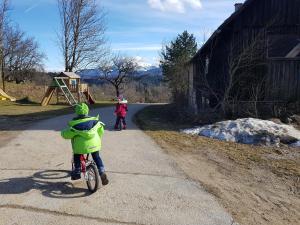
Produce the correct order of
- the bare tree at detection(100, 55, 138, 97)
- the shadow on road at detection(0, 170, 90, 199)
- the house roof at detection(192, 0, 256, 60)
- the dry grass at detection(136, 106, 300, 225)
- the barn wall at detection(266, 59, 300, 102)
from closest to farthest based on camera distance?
1. the dry grass at detection(136, 106, 300, 225)
2. the shadow on road at detection(0, 170, 90, 199)
3. the barn wall at detection(266, 59, 300, 102)
4. the house roof at detection(192, 0, 256, 60)
5. the bare tree at detection(100, 55, 138, 97)

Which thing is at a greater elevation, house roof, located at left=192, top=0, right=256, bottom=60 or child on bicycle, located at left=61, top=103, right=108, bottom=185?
house roof, located at left=192, top=0, right=256, bottom=60

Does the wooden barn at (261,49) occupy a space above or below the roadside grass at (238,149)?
above

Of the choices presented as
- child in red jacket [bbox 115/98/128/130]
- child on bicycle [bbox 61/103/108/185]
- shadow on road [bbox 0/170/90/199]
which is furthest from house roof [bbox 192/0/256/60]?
child on bicycle [bbox 61/103/108/185]

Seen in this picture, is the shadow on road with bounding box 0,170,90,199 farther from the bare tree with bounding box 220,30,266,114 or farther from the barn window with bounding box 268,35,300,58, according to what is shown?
the barn window with bounding box 268,35,300,58

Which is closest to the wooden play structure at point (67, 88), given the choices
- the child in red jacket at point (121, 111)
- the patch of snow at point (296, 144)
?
the child in red jacket at point (121, 111)

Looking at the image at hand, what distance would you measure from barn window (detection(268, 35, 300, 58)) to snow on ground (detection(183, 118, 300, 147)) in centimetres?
606

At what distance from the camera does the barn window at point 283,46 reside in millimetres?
18244

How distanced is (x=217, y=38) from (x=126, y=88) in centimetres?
4396

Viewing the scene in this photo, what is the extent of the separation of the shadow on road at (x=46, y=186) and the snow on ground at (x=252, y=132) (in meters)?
6.17

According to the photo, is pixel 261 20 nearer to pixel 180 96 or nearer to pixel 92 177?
A: pixel 180 96

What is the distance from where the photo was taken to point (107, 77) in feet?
182

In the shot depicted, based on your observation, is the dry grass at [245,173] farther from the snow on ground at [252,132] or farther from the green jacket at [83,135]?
the green jacket at [83,135]

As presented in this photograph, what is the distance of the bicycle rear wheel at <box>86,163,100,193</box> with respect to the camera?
6766 mm

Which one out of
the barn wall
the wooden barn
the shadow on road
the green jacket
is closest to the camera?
the shadow on road
